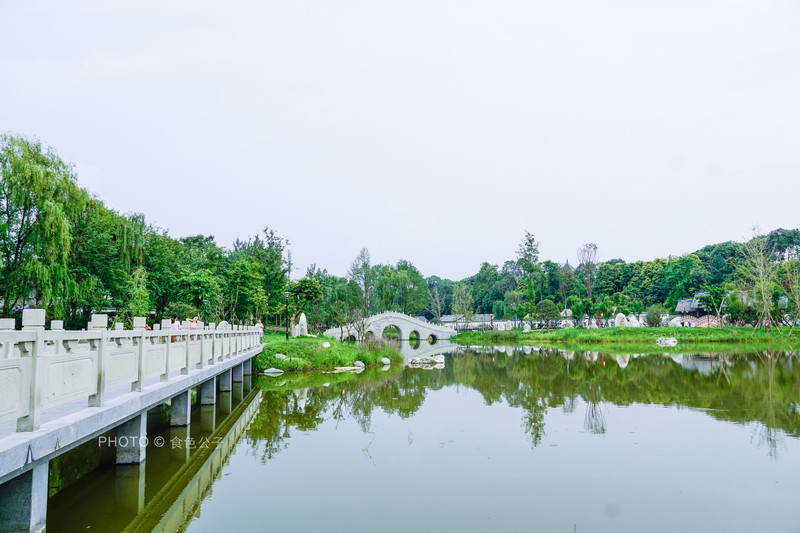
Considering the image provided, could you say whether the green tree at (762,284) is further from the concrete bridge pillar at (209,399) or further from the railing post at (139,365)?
the railing post at (139,365)

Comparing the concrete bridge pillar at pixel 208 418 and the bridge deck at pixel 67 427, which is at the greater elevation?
the bridge deck at pixel 67 427

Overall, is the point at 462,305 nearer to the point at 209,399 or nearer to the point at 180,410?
the point at 209,399

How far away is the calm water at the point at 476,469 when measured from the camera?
520 cm

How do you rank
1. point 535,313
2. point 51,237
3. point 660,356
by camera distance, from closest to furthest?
point 51,237 < point 660,356 < point 535,313

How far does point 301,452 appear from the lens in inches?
312

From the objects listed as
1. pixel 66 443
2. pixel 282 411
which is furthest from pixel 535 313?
pixel 66 443

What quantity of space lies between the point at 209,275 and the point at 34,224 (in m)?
9.10

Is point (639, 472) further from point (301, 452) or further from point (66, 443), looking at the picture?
point (66, 443)

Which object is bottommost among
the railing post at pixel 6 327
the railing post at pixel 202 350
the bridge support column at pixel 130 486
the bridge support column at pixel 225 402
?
the bridge support column at pixel 225 402

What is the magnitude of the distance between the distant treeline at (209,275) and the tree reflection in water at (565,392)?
314 inches

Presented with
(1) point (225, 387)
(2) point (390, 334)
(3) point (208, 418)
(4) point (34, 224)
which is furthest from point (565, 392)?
(2) point (390, 334)

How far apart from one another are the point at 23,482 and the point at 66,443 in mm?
365

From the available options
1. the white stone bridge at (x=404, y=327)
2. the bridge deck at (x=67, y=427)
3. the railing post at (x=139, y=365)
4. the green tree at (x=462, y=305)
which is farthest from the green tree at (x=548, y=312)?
the railing post at (x=139, y=365)

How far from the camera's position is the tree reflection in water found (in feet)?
32.1
